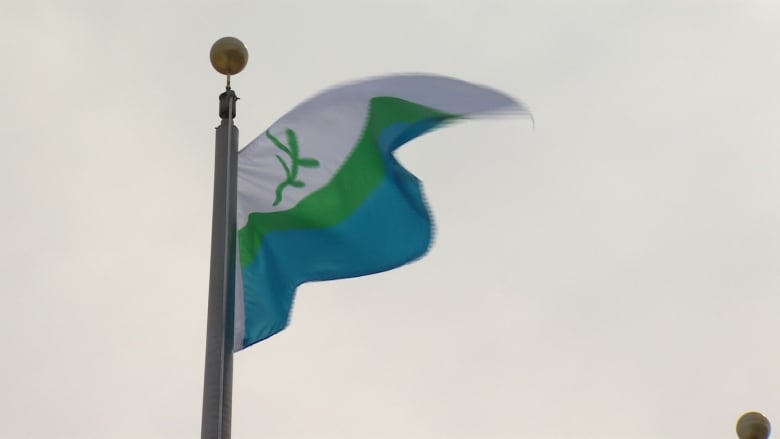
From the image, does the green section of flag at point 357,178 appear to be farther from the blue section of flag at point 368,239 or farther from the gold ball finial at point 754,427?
the gold ball finial at point 754,427

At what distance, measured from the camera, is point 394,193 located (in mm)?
13867

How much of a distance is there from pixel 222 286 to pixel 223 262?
26 cm

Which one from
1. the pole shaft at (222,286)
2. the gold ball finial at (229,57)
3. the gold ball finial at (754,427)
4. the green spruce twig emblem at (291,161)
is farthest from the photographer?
the gold ball finial at (754,427)

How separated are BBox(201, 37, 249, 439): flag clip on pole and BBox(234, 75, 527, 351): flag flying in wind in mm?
613

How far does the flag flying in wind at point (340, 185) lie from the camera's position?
A: 1370cm

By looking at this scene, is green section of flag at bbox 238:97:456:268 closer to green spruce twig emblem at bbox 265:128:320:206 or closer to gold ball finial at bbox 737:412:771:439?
green spruce twig emblem at bbox 265:128:320:206

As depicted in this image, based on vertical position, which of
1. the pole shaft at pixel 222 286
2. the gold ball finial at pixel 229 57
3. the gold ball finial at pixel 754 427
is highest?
the gold ball finial at pixel 229 57

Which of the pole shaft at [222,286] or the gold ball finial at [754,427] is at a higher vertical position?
the pole shaft at [222,286]

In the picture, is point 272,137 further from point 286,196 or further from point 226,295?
point 226,295

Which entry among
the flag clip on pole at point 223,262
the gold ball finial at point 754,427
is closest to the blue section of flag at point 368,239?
the flag clip on pole at point 223,262

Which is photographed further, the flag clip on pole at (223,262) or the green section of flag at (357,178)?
the green section of flag at (357,178)

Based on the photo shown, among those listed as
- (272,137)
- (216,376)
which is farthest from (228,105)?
(216,376)

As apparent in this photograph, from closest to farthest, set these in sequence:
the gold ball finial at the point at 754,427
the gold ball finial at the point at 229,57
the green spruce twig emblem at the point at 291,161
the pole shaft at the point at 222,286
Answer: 1. the pole shaft at the point at 222,286
2. the gold ball finial at the point at 229,57
3. the green spruce twig emblem at the point at 291,161
4. the gold ball finial at the point at 754,427

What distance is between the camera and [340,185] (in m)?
13.9
